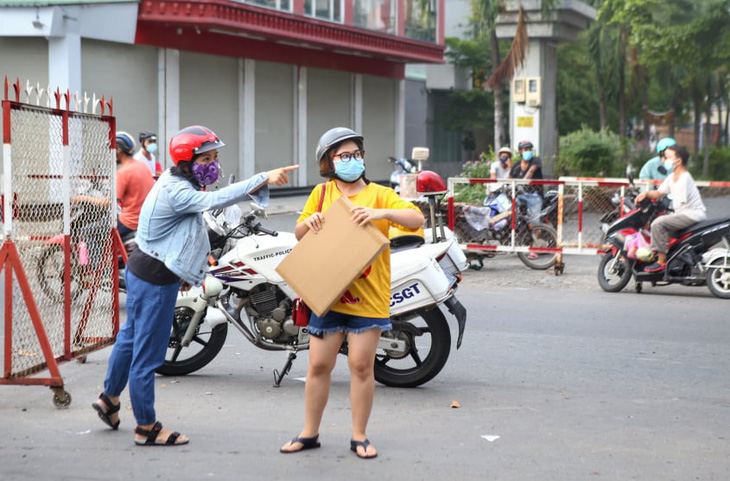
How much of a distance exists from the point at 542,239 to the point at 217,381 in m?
7.51

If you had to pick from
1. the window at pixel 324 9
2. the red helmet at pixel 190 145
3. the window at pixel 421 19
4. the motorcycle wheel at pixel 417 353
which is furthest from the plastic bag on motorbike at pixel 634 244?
the window at pixel 421 19

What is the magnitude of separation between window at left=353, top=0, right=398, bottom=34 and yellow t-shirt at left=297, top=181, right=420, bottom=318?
26.5 m

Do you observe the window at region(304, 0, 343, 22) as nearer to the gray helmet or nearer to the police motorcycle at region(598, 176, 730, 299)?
the police motorcycle at region(598, 176, 730, 299)

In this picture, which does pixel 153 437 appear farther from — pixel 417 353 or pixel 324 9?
pixel 324 9

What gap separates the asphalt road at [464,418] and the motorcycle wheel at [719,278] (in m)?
2.00

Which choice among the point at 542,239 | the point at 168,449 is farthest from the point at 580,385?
the point at 542,239

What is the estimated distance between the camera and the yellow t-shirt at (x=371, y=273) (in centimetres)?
536

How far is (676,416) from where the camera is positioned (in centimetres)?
643

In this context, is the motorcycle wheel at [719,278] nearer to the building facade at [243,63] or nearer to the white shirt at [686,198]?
the white shirt at [686,198]

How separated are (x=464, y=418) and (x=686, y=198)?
6171mm

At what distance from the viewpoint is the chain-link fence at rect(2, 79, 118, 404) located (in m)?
6.29

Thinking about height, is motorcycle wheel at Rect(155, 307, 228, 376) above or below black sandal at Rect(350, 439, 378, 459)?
above

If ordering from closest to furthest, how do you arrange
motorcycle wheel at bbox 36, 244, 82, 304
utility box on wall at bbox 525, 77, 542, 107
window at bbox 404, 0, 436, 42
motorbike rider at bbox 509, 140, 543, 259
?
motorcycle wheel at bbox 36, 244, 82, 304
motorbike rider at bbox 509, 140, 543, 259
utility box on wall at bbox 525, 77, 542, 107
window at bbox 404, 0, 436, 42

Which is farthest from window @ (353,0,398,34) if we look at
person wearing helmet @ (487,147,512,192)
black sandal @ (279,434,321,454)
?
black sandal @ (279,434,321,454)
